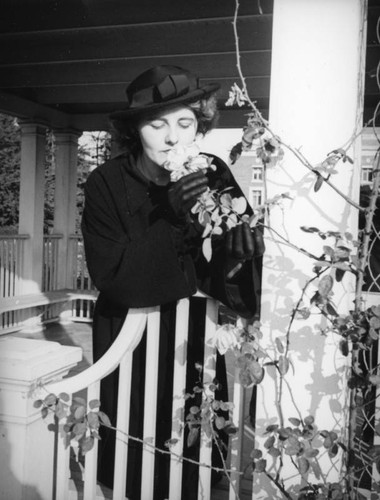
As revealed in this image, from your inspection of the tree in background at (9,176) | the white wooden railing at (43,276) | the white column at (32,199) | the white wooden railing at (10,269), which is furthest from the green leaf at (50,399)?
the tree in background at (9,176)

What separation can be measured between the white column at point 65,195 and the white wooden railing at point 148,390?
6.17 meters

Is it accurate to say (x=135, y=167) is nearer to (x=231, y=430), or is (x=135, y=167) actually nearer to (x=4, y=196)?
(x=231, y=430)

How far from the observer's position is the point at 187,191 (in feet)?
4.29

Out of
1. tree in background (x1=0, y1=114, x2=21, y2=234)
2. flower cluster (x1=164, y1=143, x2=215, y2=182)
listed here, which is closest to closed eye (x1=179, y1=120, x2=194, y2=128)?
flower cluster (x1=164, y1=143, x2=215, y2=182)

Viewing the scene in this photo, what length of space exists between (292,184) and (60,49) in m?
3.83

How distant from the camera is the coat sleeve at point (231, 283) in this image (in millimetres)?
1524

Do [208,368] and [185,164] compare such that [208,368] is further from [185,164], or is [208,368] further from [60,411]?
[185,164]

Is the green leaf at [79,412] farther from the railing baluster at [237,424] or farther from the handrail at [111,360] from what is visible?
the railing baluster at [237,424]

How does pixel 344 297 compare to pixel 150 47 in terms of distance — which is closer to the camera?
pixel 344 297

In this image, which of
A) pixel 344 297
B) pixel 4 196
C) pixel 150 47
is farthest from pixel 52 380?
pixel 4 196

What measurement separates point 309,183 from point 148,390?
0.81 meters

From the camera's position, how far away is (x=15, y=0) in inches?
137

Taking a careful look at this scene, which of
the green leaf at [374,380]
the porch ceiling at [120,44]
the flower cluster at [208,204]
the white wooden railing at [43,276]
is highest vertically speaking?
the porch ceiling at [120,44]

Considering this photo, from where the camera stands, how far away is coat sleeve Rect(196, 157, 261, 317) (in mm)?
1524
